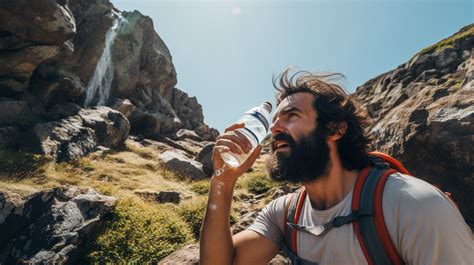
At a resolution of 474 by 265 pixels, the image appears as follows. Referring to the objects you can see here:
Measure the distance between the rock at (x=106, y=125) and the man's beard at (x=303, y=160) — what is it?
24.7 meters

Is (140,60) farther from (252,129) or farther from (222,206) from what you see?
(222,206)

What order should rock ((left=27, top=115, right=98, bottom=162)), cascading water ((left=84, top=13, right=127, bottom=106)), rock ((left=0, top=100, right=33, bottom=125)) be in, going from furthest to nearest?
cascading water ((left=84, top=13, right=127, bottom=106)), rock ((left=0, top=100, right=33, bottom=125)), rock ((left=27, top=115, right=98, bottom=162))

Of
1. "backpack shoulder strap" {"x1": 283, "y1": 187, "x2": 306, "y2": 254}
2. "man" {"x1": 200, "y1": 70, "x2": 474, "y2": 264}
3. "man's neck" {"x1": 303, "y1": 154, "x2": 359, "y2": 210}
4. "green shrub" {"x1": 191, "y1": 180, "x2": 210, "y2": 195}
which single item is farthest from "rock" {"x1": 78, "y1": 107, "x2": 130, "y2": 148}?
"man's neck" {"x1": 303, "y1": 154, "x2": 359, "y2": 210}

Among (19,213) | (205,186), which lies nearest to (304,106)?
(19,213)

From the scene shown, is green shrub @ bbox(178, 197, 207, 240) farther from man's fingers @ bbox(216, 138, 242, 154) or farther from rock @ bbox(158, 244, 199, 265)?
man's fingers @ bbox(216, 138, 242, 154)

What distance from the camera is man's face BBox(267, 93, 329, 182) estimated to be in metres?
3.26

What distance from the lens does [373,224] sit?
93.4 inches

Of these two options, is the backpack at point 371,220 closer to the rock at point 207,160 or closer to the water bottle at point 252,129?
the water bottle at point 252,129

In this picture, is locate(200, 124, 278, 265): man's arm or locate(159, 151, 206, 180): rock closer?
locate(200, 124, 278, 265): man's arm

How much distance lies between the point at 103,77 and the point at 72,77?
316 inches

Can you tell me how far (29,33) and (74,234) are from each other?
2097 cm

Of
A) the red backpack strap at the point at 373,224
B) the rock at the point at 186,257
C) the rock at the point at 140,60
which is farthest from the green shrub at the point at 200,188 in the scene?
the rock at the point at 140,60

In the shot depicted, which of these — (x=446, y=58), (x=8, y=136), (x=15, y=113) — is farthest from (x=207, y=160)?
(x=446, y=58)

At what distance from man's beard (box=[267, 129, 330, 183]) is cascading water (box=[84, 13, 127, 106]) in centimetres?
3253
